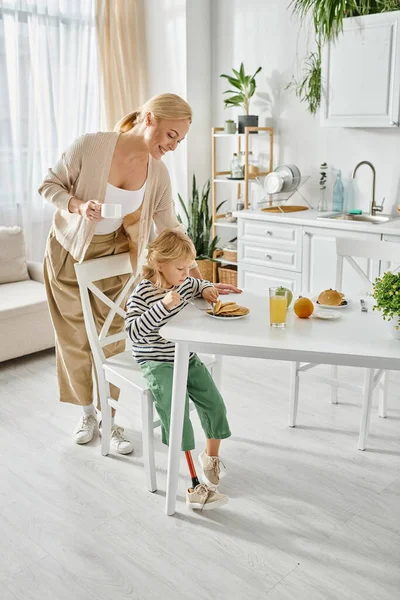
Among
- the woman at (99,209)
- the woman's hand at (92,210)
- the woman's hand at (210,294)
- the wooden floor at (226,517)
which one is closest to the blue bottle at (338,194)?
→ the wooden floor at (226,517)

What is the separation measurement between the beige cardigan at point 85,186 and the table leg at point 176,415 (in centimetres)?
64

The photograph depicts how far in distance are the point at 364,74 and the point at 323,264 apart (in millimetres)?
1137

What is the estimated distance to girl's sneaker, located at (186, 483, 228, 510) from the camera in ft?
7.27

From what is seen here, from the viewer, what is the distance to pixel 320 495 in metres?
2.31

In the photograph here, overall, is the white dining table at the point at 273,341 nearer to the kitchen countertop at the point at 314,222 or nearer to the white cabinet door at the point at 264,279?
the kitchen countertop at the point at 314,222

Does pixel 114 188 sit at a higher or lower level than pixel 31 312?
higher

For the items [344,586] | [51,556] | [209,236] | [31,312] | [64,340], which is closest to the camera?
[344,586]

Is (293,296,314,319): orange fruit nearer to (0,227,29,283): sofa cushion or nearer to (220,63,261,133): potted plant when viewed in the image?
(0,227,29,283): sofa cushion

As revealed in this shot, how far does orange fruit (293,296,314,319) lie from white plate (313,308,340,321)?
30 millimetres

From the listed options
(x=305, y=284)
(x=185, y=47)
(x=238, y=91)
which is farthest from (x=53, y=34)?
(x=305, y=284)

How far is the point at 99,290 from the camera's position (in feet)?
8.11

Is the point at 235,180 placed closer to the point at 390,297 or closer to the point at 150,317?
the point at 150,317

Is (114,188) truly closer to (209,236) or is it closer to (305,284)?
(305,284)

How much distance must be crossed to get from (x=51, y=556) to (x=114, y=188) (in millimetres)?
1328
